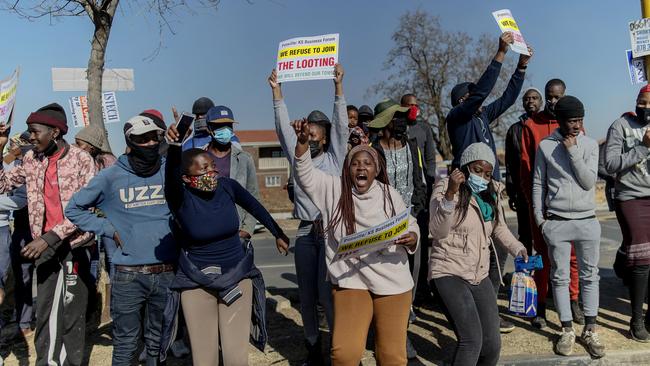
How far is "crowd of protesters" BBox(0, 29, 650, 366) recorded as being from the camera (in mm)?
3947

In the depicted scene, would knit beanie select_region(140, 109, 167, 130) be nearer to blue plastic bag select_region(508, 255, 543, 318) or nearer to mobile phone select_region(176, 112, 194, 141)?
mobile phone select_region(176, 112, 194, 141)

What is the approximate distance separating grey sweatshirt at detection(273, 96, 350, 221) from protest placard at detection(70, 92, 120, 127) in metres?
5.63

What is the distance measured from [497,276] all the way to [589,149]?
147cm

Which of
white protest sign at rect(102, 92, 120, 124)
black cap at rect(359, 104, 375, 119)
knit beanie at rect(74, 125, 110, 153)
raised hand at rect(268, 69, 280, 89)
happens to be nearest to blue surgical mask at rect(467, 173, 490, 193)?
raised hand at rect(268, 69, 280, 89)

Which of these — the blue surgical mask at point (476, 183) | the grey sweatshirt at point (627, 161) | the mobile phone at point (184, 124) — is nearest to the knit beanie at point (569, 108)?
the grey sweatshirt at point (627, 161)

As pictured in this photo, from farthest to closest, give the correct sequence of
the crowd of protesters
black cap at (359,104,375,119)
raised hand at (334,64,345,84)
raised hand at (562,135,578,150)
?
black cap at (359,104,375,119), raised hand at (562,135,578,150), raised hand at (334,64,345,84), the crowd of protesters

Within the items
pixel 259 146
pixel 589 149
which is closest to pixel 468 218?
pixel 589 149

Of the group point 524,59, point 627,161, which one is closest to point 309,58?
point 524,59

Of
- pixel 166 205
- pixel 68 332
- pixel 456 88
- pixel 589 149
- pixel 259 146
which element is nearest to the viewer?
pixel 166 205

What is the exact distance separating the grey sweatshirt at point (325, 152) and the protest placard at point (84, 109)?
563cm

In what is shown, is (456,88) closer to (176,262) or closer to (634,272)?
(634,272)

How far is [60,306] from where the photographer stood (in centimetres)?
464

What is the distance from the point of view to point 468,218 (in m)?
4.37

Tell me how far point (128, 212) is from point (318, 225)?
1.50m
